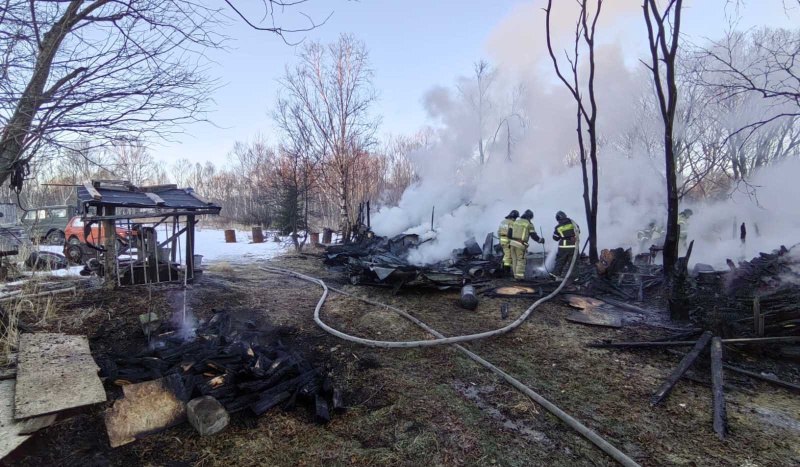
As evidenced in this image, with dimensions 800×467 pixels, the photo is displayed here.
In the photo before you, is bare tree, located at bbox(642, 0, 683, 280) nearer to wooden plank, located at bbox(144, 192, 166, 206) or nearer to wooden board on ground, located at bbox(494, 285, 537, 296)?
wooden board on ground, located at bbox(494, 285, 537, 296)

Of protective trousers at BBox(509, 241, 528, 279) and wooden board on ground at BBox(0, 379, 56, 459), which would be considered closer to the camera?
wooden board on ground at BBox(0, 379, 56, 459)

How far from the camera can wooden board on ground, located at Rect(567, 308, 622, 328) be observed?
19.2 ft

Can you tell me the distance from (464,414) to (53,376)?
357 cm

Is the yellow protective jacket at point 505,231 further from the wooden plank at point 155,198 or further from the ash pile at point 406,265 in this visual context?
the wooden plank at point 155,198

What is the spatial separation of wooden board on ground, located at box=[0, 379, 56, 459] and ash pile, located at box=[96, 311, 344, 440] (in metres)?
0.47

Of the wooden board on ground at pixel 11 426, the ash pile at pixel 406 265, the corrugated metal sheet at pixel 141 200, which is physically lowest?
the wooden board on ground at pixel 11 426

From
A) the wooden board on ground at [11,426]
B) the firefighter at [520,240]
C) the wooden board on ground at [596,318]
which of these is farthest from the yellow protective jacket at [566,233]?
the wooden board on ground at [11,426]

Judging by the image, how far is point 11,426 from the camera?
8.57 feet

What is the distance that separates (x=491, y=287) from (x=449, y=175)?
14040 mm

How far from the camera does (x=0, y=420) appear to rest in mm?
2668

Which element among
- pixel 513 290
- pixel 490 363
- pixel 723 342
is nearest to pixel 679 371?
pixel 723 342

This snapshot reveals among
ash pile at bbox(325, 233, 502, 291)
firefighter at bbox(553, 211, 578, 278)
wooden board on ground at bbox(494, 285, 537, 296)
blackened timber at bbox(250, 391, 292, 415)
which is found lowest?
blackened timber at bbox(250, 391, 292, 415)

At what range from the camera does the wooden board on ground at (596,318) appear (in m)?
5.86

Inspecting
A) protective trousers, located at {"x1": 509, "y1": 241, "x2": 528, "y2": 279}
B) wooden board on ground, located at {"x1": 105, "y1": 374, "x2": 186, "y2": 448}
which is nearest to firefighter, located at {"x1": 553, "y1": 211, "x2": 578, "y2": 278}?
protective trousers, located at {"x1": 509, "y1": 241, "x2": 528, "y2": 279}
